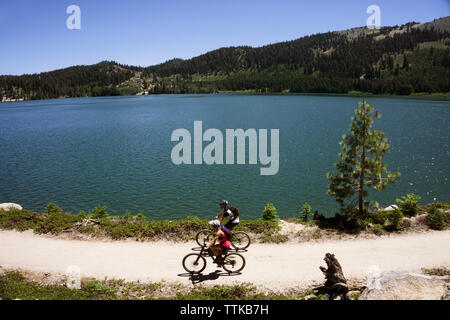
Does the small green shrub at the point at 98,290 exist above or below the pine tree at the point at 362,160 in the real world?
below

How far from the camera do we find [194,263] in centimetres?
1380

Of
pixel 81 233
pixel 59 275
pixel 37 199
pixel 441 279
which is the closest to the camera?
pixel 441 279

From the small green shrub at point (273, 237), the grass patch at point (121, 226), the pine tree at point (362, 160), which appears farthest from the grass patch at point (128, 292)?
the pine tree at point (362, 160)

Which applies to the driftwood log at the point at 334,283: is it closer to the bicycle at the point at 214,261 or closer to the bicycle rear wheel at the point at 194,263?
the bicycle at the point at 214,261

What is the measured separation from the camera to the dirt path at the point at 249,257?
13.8m

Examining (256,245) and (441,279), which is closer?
(441,279)

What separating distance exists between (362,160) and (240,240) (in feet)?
34.5

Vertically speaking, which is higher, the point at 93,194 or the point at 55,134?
the point at 55,134

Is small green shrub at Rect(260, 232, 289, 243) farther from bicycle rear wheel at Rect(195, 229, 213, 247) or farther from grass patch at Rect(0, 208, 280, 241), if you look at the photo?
bicycle rear wheel at Rect(195, 229, 213, 247)

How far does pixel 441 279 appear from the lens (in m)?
10.5

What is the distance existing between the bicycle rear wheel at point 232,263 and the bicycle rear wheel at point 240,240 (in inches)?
69.3

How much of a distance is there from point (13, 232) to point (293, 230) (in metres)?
18.9
